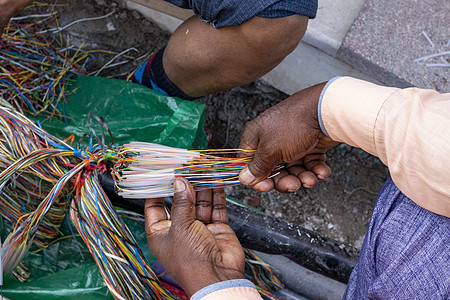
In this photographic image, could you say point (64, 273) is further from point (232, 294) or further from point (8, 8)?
point (8, 8)

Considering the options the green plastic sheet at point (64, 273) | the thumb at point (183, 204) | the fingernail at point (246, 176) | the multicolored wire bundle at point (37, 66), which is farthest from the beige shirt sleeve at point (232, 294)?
the multicolored wire bundle at point (37, 66)

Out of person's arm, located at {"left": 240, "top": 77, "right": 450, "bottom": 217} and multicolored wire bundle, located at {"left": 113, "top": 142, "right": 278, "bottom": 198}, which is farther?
multicolored wire bundle, located at {"left": 113, "top": 142, "right": 278, "bottom": 198}

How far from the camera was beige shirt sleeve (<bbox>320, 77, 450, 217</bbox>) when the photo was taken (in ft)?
2.44

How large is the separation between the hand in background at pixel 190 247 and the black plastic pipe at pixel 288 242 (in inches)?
5.7

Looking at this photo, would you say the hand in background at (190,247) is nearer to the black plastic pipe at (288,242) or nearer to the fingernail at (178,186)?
the fingernail at (178,186)

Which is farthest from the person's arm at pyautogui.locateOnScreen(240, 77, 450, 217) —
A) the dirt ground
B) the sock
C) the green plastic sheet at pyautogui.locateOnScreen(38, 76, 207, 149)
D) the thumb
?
the dirt ground

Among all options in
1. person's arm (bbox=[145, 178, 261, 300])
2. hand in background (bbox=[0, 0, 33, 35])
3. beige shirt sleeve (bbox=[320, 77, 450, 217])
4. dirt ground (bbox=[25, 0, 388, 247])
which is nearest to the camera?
beige shirt sleeve (bbox=[320, 77, 450, 217])

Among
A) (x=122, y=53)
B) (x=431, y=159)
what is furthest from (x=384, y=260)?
(x=122, y=53)

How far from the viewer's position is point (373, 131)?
34.1 inches

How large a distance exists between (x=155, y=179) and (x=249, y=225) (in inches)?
12.8

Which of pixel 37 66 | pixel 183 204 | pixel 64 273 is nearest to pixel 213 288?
pixel 183 204

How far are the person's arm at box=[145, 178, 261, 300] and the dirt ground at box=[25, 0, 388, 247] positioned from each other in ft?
2.33

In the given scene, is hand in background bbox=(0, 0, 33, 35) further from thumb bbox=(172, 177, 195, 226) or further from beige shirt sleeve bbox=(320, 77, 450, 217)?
beige shirt sleeve bbox=(320, 77, 450, 217)

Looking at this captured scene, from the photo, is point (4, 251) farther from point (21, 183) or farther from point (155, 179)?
point (155, 179)
